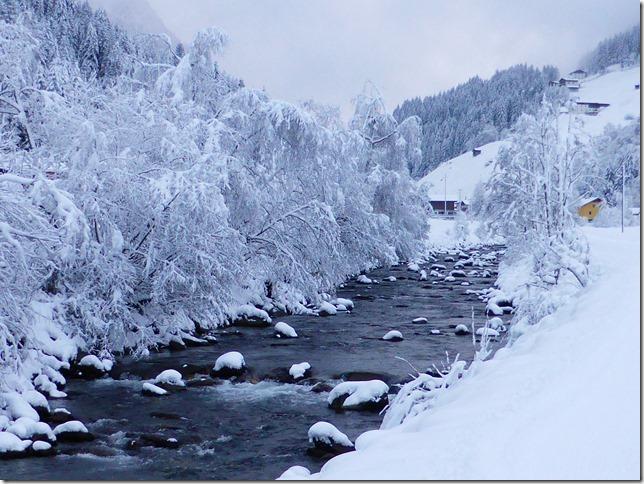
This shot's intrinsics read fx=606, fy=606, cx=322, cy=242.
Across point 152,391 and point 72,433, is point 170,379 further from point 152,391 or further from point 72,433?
point 72,433

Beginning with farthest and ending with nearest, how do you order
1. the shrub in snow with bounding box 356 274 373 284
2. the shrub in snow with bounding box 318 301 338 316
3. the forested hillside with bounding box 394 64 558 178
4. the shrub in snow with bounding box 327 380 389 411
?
the shrub in snow with bounding box 356 274 373 284 < the shrub in snow with bounding box 318 301 338 316 < the forested hillside with bounding box 394 64 558 178 < the shrub in snow with bounding box 327 380 389 411

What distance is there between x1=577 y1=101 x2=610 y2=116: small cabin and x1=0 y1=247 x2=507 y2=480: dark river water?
14.7 ft

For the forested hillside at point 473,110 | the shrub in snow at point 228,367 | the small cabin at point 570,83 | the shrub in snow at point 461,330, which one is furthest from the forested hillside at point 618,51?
the shrub in snow at point 461,330

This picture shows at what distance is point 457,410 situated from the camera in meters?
4.43

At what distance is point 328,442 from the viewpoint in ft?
20.6

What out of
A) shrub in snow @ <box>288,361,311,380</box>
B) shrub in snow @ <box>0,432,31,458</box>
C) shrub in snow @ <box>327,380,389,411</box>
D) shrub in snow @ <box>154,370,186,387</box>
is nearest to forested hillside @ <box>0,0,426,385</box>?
shrub in snow @ <box>0,432,31,458</box>

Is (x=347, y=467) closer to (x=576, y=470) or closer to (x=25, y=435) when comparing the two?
(x=576, y=470)

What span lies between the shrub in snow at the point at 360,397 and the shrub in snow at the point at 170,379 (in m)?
2.30

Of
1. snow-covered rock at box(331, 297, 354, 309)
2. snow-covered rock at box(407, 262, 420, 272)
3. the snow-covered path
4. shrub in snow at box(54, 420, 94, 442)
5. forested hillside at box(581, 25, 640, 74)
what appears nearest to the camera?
the snow-covered path

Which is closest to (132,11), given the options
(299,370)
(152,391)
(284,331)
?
(152,391)

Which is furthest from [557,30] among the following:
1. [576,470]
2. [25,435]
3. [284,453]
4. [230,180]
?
[230,180]

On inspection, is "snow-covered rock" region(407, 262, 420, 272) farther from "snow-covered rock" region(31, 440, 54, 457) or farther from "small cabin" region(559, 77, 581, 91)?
"snow-covered rock" region(31, 440, 54, 457)

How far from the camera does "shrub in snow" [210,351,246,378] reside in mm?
9359

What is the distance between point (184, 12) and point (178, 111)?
603 cm
